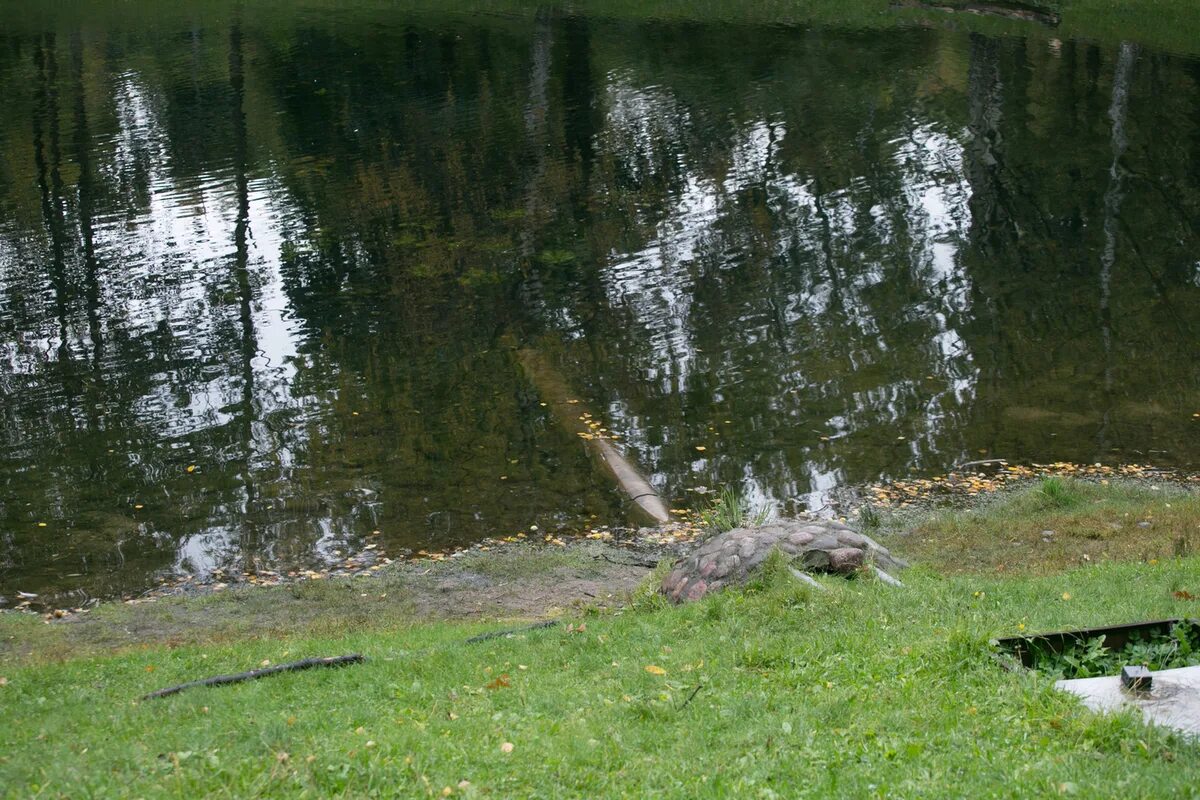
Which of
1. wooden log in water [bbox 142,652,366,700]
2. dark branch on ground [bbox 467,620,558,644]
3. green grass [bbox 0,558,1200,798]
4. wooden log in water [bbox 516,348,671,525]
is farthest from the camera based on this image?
wooden log in water [bbox 516,348,671,525]

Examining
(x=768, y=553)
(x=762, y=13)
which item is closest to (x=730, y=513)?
(x=768, y=553)

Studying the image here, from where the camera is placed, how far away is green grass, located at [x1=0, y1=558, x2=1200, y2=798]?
20.1 feet

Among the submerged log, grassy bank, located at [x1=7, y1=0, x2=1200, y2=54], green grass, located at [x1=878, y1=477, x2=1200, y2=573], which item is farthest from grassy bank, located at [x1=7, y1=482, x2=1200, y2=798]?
the submerged log

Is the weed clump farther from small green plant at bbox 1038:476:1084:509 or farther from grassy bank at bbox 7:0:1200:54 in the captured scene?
grassy bank at bbox 7:0:1200:54

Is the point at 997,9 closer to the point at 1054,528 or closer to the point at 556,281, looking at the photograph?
the point at 556,281

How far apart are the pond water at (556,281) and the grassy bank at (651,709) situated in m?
4.46

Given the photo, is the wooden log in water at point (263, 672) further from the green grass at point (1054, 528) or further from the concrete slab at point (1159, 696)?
the green grass at point (1054, 528)

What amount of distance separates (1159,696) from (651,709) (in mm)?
2800

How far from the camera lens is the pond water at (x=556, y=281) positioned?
1531 centimetres

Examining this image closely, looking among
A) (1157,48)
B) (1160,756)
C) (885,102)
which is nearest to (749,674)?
(1160,756)

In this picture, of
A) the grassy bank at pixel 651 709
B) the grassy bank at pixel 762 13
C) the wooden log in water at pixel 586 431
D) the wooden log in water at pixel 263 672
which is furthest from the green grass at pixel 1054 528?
the grassy bank at pixel 762 13

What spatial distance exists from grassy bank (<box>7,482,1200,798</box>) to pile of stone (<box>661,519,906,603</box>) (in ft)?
1.16

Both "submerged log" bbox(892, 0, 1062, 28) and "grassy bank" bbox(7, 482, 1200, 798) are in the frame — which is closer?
"grassy bank" bbox(7, 482, 1200, 798)

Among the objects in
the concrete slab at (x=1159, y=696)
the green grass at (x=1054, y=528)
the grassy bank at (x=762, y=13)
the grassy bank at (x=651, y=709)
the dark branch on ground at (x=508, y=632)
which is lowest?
the green grass at (x=1054, y=528)
